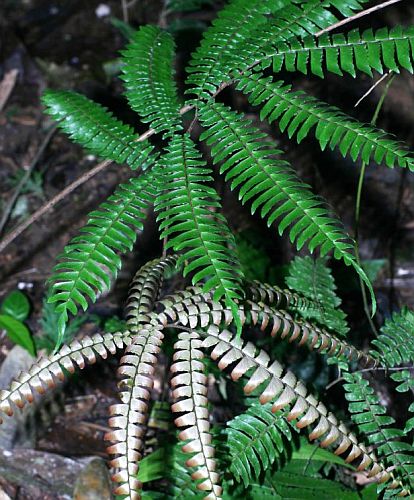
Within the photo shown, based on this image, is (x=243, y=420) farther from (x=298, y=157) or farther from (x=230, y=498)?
(x=298, y=157)

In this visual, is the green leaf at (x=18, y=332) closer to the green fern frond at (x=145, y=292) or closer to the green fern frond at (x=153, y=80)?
the green fern frond at (x=145, y=292)

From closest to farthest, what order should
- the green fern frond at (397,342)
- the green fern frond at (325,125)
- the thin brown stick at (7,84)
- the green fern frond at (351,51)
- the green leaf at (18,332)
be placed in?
1. the green fern frond at (325,125)
2. the green fern frond at (351,51)
3. the green fern frond at (397,342)
4. the green leaf at (18,332)
5. the thin brown stick at (7,84)

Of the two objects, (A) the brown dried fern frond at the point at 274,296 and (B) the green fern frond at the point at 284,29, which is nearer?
(B) the green fern frond at the point at 284,29

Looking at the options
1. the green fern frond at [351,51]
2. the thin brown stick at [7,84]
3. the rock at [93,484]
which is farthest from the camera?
the thin brown stick at [7,84]

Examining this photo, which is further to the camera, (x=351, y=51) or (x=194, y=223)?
(x=351, y=51)

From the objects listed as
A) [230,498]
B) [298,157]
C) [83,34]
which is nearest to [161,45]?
[230,498]

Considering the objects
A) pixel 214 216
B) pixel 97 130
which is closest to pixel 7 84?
pixel 97 130

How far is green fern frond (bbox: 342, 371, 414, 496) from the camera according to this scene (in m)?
2.14

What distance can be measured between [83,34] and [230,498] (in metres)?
4.89

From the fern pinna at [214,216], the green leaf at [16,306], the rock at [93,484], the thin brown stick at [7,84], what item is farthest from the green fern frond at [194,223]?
the thin brown stick at [7,84]

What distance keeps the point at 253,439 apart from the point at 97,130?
3.82 feet

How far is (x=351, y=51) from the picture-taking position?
192cm

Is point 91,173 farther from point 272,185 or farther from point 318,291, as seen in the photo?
point 318,291

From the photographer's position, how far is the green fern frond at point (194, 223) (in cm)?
161
